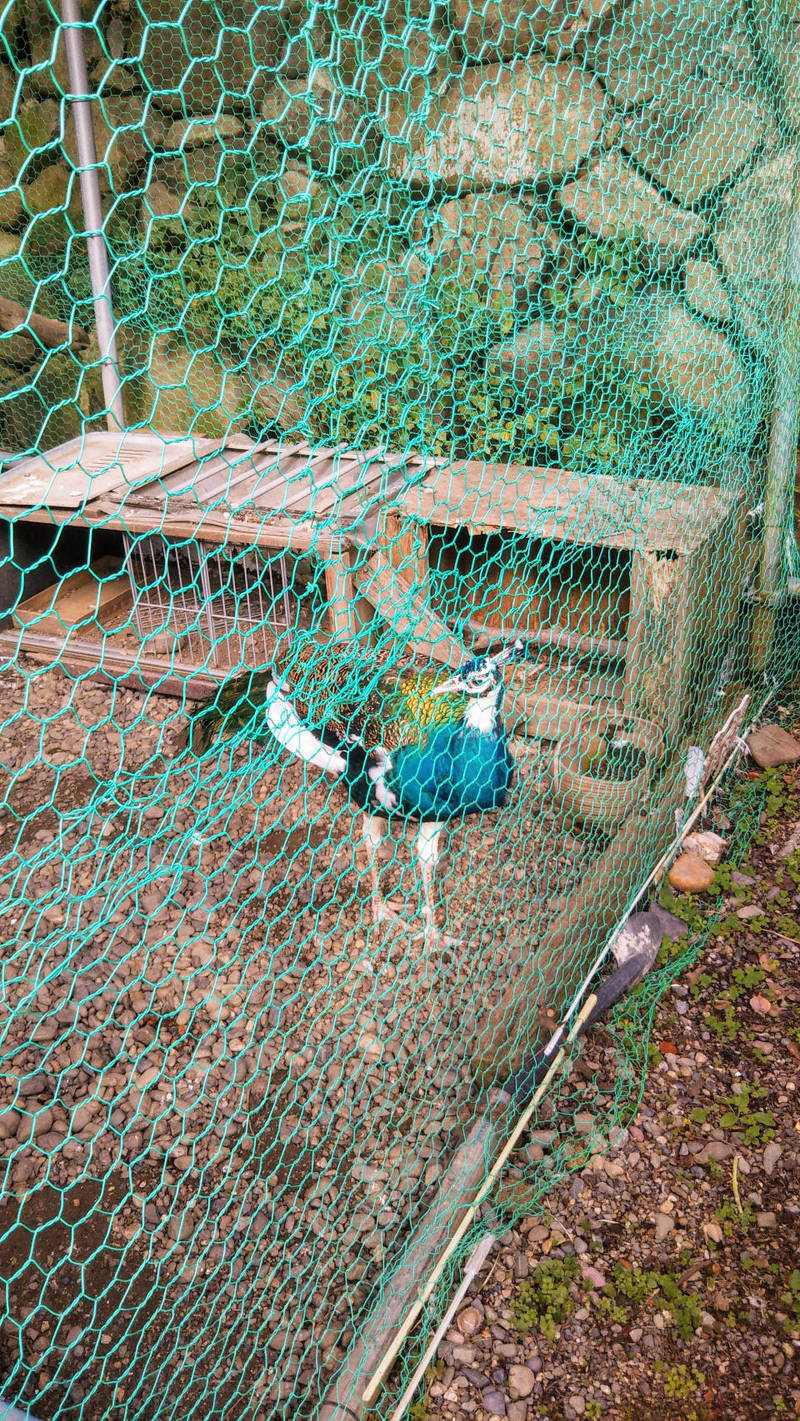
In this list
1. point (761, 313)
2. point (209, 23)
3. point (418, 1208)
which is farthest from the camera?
point (209, 23)

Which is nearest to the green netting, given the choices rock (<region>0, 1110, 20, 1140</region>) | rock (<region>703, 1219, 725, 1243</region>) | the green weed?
rock (<region>0, 1110, 20, 1140</region>)

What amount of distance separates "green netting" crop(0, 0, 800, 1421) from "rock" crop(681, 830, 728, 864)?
0.62 feet

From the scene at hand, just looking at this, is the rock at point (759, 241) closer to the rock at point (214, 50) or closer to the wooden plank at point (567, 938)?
the wooden plank at point (567, 938)

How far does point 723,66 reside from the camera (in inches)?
144

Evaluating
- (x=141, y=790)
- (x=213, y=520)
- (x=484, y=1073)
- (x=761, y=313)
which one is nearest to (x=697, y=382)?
(x=761, y=313)

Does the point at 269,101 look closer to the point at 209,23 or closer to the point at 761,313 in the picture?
the point at 209,23

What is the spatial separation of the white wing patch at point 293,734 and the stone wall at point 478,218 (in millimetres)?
1005

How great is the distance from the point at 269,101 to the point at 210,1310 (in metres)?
5.12

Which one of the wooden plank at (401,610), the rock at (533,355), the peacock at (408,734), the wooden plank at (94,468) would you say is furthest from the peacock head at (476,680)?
the rock at (533,355)

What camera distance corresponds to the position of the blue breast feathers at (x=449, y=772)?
79.4 inches

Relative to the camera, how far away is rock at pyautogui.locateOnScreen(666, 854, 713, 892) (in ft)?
8.57

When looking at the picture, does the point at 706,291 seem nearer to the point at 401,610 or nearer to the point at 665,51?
the point at 665,51

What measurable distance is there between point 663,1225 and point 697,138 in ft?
12.2

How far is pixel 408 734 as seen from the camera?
203 cm
